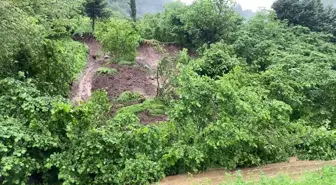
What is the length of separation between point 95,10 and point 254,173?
23.7 meters

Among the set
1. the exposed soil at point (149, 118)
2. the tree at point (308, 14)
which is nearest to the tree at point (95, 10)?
the tree at point (308, 14)

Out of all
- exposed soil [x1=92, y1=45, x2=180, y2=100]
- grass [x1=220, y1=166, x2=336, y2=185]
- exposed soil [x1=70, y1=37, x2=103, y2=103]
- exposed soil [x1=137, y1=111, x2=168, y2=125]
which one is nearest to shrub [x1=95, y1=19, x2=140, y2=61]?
exposed soil [x1=92, y1=45, x2=180, y2=100]

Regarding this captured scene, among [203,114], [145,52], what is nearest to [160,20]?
[145,52]

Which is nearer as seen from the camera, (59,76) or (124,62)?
(59,76)

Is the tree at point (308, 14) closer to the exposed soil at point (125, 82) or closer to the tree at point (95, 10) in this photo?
the exposed soil at point (125, 82)

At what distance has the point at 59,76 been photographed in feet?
36.6

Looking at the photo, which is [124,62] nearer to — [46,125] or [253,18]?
[253,18]

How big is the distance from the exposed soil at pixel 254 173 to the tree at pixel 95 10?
22160 millimetres

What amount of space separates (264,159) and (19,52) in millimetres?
7384

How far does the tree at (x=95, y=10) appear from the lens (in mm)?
28453

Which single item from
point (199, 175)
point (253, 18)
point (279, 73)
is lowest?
point (199, 175)

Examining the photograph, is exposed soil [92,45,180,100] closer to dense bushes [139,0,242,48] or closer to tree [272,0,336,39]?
dense bushes [139,0,242,48]

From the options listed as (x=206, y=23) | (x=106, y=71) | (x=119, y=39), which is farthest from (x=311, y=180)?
(x=206, y=23)

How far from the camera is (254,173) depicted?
8.20 m
